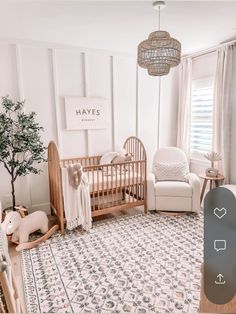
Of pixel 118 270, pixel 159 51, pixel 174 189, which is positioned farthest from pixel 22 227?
pixel 159 51

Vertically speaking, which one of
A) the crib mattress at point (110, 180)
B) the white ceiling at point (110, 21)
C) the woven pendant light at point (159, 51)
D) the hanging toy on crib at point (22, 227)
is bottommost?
the hanging toy on crib at point (22, 227)

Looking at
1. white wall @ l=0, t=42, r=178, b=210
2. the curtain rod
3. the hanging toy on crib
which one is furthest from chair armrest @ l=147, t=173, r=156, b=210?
the curtain rod

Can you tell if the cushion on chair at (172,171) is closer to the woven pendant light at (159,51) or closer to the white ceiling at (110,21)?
the woven pendant light at (159,51)

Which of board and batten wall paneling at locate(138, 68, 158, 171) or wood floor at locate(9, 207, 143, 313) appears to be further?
board and batten wall paneling at locate(138, 68, 158, 171)

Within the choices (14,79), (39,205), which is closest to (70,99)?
(14,79)

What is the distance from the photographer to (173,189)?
2.96 meters

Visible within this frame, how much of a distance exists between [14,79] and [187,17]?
2.14m

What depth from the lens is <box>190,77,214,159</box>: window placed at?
3.56 meters

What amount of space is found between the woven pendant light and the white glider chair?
1495 mm

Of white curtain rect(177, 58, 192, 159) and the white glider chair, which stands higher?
white curtain rect(177, 58, 192, 159)

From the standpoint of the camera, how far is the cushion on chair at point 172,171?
10.5 feet

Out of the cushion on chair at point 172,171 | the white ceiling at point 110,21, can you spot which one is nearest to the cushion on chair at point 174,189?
the cushion on chair at point 172,171

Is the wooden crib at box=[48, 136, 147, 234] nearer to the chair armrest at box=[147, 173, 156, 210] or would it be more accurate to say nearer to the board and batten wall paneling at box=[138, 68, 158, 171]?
the chair armrest at box=[147, 173, 156, 210]

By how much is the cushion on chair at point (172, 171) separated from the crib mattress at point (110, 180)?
0.36 meters
